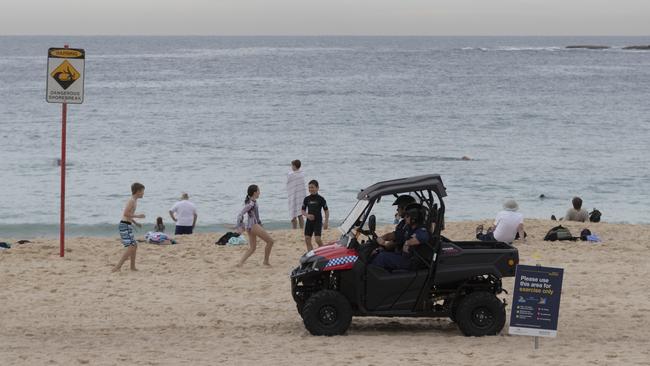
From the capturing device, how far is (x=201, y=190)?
30500 millimetres

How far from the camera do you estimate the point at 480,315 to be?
1083 cm

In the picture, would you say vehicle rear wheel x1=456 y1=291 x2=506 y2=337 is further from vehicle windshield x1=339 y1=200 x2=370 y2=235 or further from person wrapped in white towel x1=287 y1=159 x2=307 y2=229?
person wrapped in white towel x1=287 y1=159 x2=307 y2=229

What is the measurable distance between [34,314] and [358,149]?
3041cm

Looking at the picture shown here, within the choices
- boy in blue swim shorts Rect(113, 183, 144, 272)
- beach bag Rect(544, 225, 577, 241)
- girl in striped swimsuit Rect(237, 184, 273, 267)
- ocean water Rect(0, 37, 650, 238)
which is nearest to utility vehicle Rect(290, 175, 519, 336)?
girl in striped swimsuit Rect(237, 184, 273, 267)

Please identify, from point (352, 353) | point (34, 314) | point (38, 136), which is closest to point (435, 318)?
point (352, 353)

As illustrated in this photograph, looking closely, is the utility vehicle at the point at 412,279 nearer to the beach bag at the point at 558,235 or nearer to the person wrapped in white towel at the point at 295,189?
the beach bag at the point at 558,235

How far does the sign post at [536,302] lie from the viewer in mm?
10070

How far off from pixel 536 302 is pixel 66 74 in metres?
8.24

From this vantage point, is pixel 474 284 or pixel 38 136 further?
pixel 38 136

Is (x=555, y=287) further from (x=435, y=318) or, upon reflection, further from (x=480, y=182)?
(x=480, y=182)

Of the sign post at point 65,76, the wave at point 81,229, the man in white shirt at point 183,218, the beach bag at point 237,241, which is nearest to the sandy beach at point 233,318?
the beach bag at point 237,241

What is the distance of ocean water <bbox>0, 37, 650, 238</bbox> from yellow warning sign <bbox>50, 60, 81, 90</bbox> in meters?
8.93

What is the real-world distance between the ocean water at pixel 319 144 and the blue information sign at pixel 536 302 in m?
14.7

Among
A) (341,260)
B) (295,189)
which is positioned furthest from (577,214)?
(341,260)
